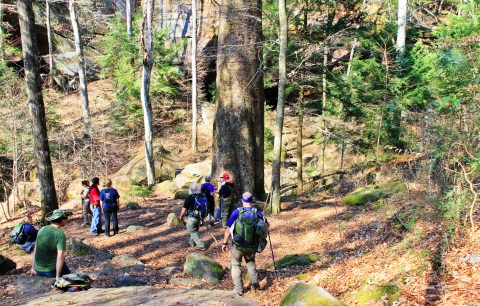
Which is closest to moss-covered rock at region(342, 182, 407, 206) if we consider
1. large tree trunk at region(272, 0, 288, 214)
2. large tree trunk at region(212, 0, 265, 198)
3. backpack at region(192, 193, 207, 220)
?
large tree trunk at region(272, 0, 288, 214)

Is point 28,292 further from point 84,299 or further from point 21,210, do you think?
point 21,210

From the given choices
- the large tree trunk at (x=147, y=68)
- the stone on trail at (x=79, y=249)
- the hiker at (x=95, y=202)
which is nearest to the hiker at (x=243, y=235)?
the stone on trail at (x=79, y=249)

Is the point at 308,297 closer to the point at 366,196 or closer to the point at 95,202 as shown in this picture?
the point at 366,196

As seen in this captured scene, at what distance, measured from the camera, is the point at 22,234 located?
741 cm

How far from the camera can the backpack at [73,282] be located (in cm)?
569

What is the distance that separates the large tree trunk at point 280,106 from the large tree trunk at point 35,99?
7.02 m

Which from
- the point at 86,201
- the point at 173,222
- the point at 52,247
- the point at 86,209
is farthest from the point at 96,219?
the point at 52,247

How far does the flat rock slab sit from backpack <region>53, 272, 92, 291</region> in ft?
0.32

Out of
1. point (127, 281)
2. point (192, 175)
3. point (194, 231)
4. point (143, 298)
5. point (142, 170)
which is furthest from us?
point (142, 170)

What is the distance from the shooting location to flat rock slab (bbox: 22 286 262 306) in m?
5.35

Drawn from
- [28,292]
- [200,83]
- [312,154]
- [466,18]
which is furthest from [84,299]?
[200,83]

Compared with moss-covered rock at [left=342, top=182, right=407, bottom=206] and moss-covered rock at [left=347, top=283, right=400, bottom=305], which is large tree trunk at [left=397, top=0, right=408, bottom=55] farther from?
moss-covered rock at [left=347, top=283, right=400, bottom=305]

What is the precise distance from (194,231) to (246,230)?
3.59 m

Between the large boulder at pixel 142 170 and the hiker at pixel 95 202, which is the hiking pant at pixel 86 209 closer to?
the hiker at pixel 95 202
